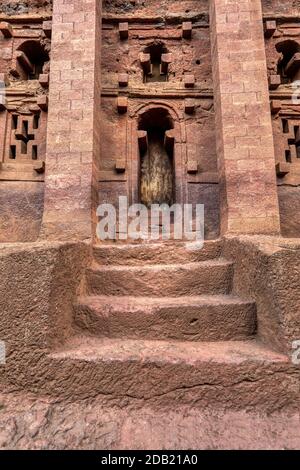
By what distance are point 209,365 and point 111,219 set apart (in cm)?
322

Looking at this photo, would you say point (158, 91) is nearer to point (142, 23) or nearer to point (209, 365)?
point (142, 23)

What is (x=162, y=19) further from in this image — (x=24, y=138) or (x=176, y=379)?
(x=176, y=379)

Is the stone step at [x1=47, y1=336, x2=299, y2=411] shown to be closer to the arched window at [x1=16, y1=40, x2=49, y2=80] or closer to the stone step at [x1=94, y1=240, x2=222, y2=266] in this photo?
the stone step at [x1=94, y1=240, x2=222, y2=266]

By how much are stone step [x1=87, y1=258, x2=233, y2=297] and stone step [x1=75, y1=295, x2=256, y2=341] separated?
0.50 m

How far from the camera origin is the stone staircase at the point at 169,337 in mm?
2207

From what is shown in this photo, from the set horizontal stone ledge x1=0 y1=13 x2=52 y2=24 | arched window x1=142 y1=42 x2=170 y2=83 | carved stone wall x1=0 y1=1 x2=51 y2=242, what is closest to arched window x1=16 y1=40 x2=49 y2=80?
carved stone wall x1=0 y1=1 x2=51 y2=242

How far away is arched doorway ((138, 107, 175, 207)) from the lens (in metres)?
5.76

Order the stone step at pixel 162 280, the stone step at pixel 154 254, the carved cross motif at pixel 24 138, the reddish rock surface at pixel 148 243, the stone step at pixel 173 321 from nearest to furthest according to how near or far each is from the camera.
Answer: the reddish rock surface at pixel 148 243
the stone step at pixel 173 321
the stone step at pixel 162 280
the stone step at pixel 154 254
the carved cross motif at pixel 24 138

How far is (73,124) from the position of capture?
467 centimetres

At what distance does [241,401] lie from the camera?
2170 mm

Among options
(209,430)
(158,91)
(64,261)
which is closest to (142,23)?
(158,91)

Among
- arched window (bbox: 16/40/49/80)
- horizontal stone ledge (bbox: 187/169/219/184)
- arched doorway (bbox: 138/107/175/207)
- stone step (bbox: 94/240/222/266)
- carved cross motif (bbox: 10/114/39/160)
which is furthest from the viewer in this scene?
arched window (bbox: 16/40/49/80)

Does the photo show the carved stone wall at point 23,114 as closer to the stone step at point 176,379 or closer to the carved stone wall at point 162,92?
the carved stone wall at point 162,92

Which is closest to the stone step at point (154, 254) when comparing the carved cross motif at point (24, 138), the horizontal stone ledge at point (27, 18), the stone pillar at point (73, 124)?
the stone pillar at point (73, 124)
